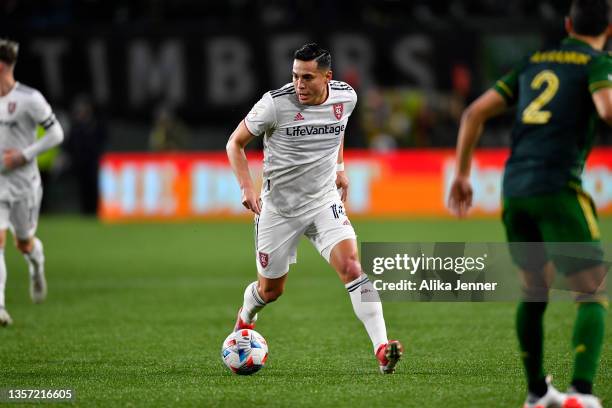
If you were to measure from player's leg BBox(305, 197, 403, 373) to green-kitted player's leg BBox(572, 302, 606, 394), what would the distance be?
71.9 inches

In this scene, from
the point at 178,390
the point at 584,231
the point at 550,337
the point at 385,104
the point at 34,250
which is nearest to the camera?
the point at 584,231

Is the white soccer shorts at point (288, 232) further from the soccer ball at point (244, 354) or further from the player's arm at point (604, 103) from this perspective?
the player's arm at point (604, 103)

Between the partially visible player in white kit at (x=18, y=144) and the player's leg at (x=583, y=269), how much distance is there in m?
5.56

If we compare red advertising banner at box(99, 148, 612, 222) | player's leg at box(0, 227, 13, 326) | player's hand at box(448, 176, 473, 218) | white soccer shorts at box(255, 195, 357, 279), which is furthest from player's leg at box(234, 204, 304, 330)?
red advertising banner at box(99, 148, 612, 222)

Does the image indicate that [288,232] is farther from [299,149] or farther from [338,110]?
[338,110]

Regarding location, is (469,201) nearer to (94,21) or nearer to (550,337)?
(550,337)

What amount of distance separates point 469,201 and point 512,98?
56cm

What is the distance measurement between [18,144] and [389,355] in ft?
14.8

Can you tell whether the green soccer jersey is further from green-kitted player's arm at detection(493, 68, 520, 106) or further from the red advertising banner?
the red advertising banner

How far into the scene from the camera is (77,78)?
2392 centimetres

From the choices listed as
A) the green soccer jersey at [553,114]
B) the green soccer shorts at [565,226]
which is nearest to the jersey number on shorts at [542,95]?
the green soccer jersey at [553,114]

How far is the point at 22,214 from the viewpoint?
10070mm

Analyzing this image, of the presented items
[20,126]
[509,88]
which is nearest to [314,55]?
[509,88]

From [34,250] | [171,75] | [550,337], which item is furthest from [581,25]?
[171,75]
